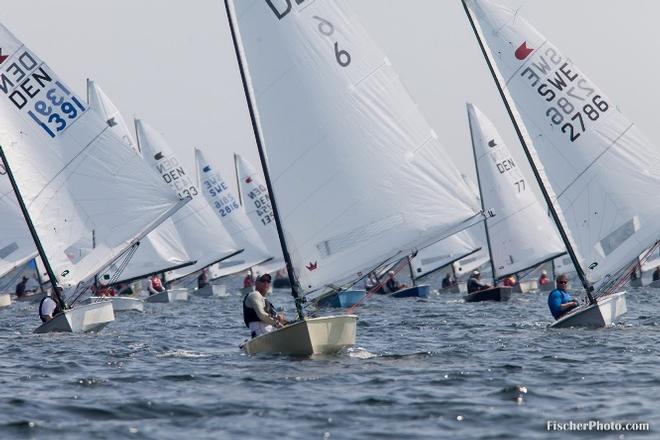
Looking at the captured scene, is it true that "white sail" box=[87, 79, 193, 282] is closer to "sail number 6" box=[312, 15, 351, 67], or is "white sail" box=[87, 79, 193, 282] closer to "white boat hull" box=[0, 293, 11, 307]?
"white boat hull" box=[0, 293, 11, 307]

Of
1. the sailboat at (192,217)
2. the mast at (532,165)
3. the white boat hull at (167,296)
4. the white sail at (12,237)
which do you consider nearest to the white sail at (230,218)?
the sailboat at (192,217)

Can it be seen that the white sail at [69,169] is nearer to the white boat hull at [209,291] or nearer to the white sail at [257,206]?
the white boat hull at [209,291]

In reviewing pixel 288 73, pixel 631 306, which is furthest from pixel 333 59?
pixel 631 306

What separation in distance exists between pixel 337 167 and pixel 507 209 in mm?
22998

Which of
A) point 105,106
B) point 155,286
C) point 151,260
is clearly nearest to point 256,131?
point 151,260

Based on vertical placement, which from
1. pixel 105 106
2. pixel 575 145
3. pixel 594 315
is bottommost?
pixel 594 315

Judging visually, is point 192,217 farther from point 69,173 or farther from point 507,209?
point 69,173

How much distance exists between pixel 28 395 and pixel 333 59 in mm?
7182

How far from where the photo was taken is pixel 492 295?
125 ft

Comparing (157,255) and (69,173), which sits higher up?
(69,173)

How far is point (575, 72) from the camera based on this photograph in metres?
22.0

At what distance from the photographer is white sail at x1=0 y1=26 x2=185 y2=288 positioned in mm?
24672

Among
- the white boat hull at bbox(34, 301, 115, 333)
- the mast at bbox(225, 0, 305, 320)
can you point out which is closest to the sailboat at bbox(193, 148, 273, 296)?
the white boat hull at bbox(34, 301, 115, 333)

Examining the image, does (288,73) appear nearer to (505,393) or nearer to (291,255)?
(291,255)
